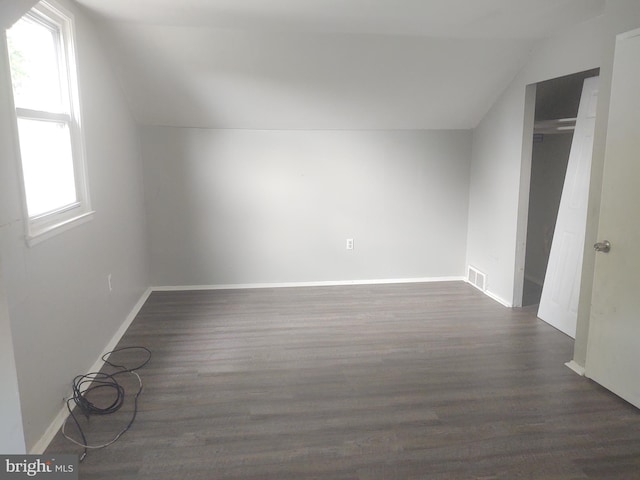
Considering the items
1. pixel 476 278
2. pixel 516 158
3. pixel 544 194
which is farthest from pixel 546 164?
pixel 476 278

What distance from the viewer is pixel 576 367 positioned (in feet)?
9.49

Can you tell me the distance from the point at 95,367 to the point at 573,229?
12.0 feet

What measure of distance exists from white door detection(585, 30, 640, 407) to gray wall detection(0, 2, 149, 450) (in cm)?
310

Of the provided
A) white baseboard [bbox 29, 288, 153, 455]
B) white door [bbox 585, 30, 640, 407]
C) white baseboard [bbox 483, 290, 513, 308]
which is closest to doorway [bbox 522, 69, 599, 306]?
white baseboard [bbox 483, 290, 513, 308]

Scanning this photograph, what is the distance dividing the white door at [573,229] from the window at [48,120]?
141 inches

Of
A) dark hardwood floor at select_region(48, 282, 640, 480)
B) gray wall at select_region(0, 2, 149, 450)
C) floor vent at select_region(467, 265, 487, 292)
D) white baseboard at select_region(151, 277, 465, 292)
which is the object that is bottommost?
dark hardwood floor at select_region(48, 282, 640, 480)

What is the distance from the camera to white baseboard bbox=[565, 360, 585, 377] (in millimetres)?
2837

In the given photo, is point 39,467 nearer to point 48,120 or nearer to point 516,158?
point 48,120

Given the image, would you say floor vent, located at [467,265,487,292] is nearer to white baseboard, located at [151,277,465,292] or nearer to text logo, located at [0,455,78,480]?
white baseboard, located at [151,277,465,292]

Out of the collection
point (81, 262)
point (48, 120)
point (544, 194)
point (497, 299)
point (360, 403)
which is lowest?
point (360, 403)

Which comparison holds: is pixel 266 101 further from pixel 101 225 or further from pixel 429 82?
pixel 101 225

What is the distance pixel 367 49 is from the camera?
11.5ft

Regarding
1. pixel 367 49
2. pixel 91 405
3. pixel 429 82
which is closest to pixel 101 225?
pixel 91 405

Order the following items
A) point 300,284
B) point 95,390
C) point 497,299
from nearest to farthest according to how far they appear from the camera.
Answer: point 95,390
point 497,299
point 300,284
